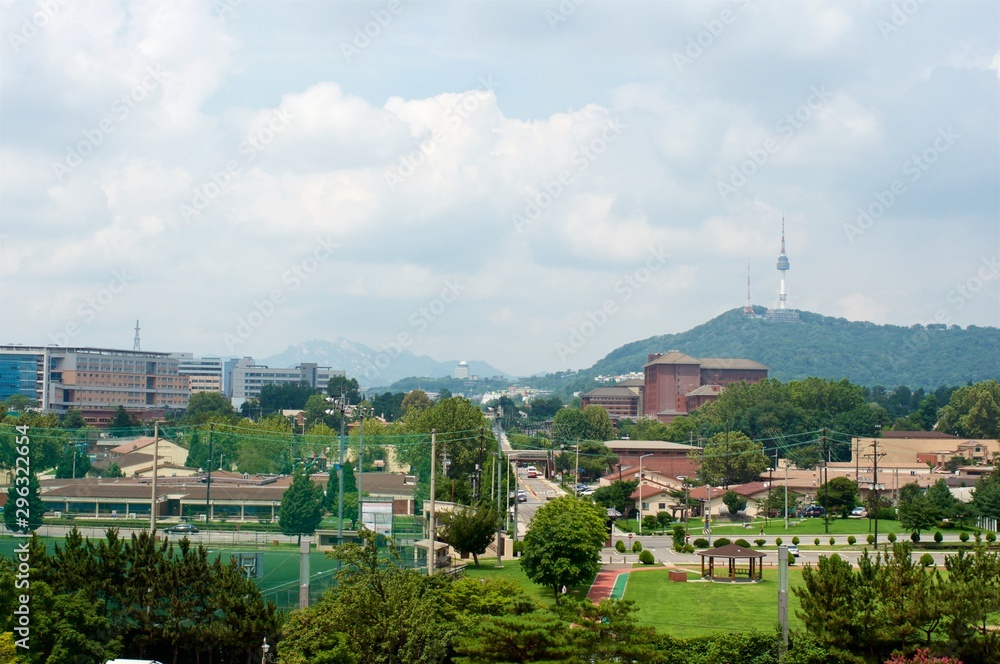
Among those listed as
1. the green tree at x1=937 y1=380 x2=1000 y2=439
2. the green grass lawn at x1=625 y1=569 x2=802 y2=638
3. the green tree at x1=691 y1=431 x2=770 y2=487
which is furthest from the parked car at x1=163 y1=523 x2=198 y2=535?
the green tree at x1=937 y1=380 x2=1000 y2=439

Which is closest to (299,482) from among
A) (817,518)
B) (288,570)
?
(288,570)

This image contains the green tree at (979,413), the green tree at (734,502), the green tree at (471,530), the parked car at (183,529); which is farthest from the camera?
the green tree at (979,413)

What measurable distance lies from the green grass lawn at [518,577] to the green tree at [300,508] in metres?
6.12

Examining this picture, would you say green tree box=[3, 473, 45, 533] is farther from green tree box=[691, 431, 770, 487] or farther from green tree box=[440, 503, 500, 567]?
green tree box=[691, 431, 770, 487]

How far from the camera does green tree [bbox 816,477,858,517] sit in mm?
72500

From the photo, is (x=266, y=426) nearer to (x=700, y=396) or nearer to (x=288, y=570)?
(x=288, y=570)

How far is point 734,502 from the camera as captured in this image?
77.1 m

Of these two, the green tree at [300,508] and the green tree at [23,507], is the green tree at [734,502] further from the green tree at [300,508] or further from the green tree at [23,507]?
the green tree at [23,507]

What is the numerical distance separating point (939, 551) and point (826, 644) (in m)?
30.0

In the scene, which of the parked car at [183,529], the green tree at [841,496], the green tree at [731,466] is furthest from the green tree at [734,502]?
the parked car at [183,529]

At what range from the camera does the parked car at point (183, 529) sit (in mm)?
35562

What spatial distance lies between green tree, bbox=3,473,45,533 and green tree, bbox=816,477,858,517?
175 ft

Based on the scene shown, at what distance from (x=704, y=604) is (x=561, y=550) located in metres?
5.46

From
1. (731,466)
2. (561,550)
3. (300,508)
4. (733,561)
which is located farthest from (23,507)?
(731,466)
